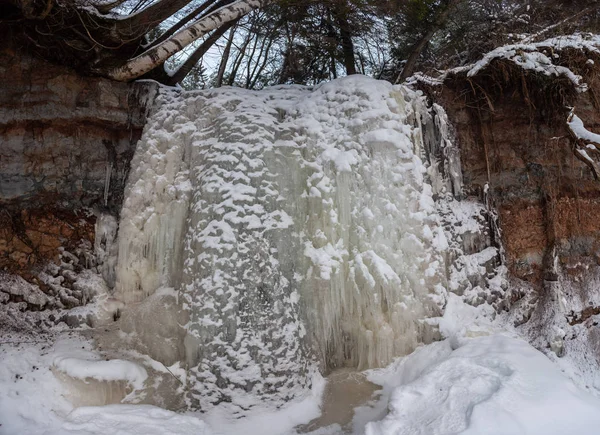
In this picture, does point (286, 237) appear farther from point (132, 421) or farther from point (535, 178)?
point (535, 178)

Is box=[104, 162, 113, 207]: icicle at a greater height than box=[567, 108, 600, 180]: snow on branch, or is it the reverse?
box=[567, 108, 600, 180]: snow on branch

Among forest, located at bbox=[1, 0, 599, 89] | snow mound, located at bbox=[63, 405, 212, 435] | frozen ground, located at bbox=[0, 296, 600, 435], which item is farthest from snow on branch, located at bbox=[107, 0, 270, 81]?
snow mound, located at bbox=[63, 405, 212, 435]

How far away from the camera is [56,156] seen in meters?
6.11

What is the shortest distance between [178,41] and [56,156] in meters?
2.15

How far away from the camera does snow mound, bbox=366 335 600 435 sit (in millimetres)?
2975

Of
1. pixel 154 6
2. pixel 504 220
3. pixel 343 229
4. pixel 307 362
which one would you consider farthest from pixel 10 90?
pixel 504 220

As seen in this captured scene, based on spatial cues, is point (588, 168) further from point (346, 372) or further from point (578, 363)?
point (346, 372)

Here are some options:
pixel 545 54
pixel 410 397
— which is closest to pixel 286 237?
pixel 410 397

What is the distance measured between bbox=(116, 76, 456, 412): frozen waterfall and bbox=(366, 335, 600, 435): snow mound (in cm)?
106

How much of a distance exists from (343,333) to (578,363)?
2627 mm

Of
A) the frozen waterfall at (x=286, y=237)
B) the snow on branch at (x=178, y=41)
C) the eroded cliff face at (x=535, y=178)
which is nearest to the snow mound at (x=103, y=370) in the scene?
the frozen waterfall at (x=286, y=237)

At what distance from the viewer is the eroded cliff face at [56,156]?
5.91m

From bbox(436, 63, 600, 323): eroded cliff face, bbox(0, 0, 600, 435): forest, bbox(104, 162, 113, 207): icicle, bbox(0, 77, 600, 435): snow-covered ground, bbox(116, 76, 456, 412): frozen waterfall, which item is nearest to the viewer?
bbox(0, 77, 600, 435): snow-covered ground

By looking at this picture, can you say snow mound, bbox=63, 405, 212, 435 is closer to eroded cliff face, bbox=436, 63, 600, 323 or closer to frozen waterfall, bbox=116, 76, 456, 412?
frozen waterfall, bbox=116, 76, 456, 412
